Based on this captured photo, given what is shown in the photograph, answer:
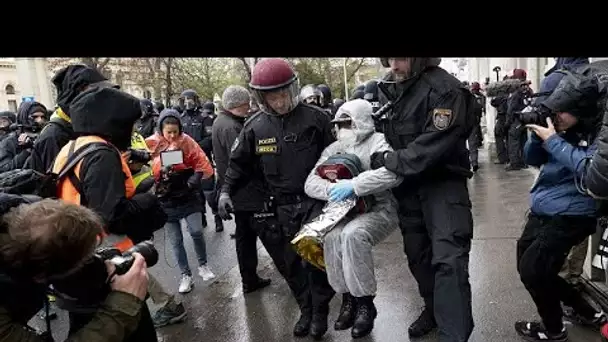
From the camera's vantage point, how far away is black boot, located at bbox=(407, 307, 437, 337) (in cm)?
381

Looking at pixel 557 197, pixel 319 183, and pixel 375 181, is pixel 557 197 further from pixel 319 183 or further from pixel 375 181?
pixel 319 183

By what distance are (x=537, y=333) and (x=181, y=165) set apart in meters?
3.33

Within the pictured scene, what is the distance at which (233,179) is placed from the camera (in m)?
4.32

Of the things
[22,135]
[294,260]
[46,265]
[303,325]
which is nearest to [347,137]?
[294,260]

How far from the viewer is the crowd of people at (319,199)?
192 cm

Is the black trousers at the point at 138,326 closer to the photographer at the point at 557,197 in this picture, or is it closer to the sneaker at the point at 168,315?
the sneaker at the point at 168,315

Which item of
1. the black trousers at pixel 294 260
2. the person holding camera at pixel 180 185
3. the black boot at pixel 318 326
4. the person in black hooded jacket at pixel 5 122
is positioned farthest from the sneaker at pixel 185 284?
the person in black hooded jacket at pixel 5 122

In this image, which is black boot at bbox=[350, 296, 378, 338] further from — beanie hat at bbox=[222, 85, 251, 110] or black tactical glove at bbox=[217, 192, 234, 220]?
beanie hat at bbox=[222, 85, 251, 110]

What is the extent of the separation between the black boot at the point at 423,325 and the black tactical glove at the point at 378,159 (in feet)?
3.53

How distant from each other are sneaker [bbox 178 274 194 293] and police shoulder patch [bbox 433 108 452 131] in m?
3.05
